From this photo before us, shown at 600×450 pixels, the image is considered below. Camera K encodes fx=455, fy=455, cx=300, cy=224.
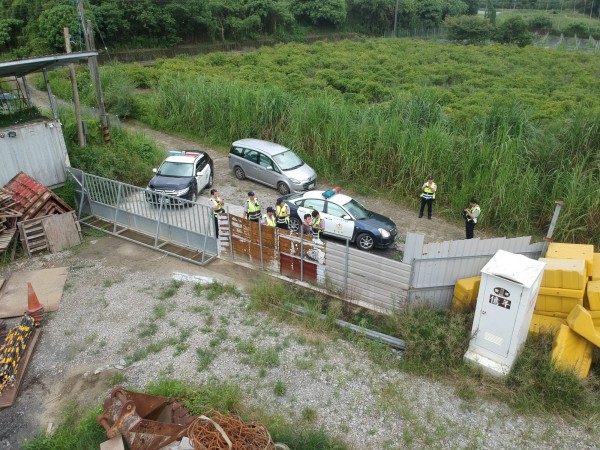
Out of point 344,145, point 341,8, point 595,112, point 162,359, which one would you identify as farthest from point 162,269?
point 341,8

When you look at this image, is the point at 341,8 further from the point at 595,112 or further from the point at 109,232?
the point at 109,232

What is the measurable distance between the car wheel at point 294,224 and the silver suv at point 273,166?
9.82 feet

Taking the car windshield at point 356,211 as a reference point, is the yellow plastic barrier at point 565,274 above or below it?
above

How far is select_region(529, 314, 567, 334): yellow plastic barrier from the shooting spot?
8555mm

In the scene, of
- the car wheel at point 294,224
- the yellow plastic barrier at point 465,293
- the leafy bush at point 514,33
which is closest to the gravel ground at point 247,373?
the yellow plastic barrier at point 465,293

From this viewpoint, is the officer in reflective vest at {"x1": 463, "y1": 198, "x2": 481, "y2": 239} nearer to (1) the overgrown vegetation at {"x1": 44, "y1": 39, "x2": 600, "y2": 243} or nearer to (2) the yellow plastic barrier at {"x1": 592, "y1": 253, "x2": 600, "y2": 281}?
(1) the overgrown vegetation at {"x1": 44, "y1": 39, "x2": 600, "y2": 243}

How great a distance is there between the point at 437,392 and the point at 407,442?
1.25 meters

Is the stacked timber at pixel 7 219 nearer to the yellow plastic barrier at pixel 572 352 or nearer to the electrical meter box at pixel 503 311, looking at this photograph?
the electrical meter box at pixel 503 311

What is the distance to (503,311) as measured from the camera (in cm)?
784

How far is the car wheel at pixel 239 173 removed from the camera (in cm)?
1803

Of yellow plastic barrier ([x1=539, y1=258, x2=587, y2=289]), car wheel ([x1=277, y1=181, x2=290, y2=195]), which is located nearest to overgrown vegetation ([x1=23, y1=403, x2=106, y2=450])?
yellow plastic barrier ([x1=539, y1=258, x2=587, y2=289])

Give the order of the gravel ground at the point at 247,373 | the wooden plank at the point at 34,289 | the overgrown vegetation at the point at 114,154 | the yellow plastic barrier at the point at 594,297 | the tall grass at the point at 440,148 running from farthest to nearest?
the overgrown vegetation at the point at 114,154 → the tall grass at the point at 440,148 → the wooden plank at the point at 34,289 → the yellow plastic barrier at the point at 594,297 → the gravel ground at the point at 247,373

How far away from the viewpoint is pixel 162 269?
38.2ft

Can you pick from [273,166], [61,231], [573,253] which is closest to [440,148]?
[273,166]
